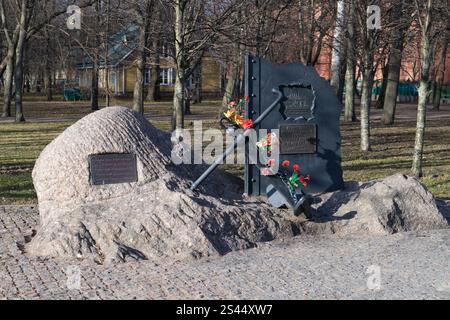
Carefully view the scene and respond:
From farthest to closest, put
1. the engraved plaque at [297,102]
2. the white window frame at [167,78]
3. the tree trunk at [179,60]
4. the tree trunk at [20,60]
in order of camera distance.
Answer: the white window frame at [167,78] → the tree trunk at [20,60] → the tree trunk at [179,60] → the engraved plaque at [297,102]

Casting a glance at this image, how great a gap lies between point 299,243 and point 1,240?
3697 mm

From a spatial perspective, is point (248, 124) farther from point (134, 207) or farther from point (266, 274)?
point (266, 274)

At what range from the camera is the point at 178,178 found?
8703mm

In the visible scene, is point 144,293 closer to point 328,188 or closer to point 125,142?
point 125,142

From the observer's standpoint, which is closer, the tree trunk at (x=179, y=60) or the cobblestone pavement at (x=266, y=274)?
the cobblestone pavement at (x=266, y=274)

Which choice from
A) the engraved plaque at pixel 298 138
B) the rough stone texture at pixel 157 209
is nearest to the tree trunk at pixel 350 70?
the engraved plaque at pixel 298 138

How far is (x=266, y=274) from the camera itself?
22.6ft

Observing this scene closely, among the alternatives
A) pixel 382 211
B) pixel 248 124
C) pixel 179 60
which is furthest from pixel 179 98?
pixel 382 211

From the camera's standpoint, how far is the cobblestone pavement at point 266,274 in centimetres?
627

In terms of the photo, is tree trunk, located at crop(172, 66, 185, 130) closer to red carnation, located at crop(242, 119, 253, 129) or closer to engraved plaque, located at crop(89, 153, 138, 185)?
red carnation, located at crop(242, 119, 253, 129)

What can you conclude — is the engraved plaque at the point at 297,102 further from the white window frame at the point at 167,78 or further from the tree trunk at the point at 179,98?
the white window frame at the point at 167,78

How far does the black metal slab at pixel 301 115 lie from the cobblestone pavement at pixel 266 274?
65.4 inches

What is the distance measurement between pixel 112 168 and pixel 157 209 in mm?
923

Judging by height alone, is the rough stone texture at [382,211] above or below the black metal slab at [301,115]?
below
